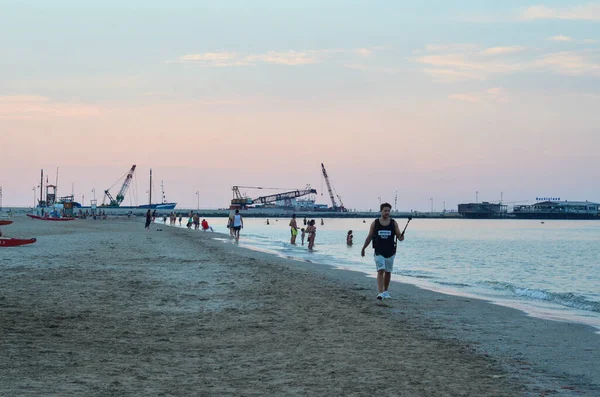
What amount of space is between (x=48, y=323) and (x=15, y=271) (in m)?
8.00

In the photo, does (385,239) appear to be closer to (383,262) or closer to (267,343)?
(383,262)

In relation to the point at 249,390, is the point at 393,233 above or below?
above

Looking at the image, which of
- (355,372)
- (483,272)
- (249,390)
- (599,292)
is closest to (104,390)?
(249,390)

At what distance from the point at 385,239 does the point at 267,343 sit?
503 centimetres

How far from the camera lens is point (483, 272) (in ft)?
91.2

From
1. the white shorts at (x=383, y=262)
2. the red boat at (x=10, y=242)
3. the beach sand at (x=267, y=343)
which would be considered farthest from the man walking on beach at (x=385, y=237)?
the red boat at (x=10, y=242)

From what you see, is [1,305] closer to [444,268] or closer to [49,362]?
[49,362]

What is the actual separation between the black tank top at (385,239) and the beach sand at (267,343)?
1.03 metres

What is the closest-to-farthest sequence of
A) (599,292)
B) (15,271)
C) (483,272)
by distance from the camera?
(15,271) → (599,292) → (483,272)

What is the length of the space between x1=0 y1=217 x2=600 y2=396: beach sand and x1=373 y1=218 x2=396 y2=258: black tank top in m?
1.03

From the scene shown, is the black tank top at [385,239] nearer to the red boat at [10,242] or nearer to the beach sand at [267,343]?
the beach sand at [267,343]

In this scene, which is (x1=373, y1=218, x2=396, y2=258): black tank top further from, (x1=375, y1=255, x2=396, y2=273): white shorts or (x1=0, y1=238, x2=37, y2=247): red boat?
(x1=0, y1=238, x2=37, y2=247): red boat

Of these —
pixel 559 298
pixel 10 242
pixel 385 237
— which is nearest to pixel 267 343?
pixel 385 237

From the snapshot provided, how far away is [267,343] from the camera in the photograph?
27.8 feet
